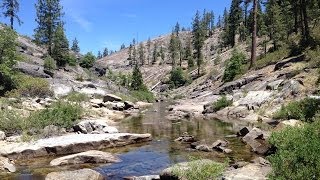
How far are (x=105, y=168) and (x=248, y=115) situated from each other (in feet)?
62.0

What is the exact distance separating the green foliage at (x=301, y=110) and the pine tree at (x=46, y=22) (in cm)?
5963

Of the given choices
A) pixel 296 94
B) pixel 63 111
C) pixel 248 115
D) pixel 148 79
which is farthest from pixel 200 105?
pixel 148 79

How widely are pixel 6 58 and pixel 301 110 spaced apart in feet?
104

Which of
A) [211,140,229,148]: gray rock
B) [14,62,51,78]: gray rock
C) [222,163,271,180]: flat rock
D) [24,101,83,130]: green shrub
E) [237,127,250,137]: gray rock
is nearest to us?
[222,163,271,180]: flat rock

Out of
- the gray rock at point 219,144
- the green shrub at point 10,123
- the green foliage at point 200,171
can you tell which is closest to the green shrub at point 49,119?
the green shrub at point 10,123

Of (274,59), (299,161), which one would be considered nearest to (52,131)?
(299,161)

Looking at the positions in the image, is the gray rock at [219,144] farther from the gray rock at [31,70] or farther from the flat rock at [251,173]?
the gray rock at [31,70]

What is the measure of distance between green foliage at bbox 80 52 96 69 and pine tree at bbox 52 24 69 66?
24058 millimetres

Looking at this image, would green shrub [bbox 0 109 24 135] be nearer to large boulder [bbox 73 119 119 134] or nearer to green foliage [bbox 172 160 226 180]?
large boulder [bbox 73 119 119 134]

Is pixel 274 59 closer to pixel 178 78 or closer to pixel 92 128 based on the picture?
pixel 92 128

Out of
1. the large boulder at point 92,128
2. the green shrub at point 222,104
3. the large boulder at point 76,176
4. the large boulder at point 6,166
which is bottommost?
the large boulder at point 76,176

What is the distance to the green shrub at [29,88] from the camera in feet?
136

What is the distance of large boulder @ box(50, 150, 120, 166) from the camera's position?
57.5ft

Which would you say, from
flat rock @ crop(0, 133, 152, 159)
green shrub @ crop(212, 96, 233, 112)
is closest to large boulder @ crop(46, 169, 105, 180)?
flat rock @ crop(0, 133, 152, 159)
